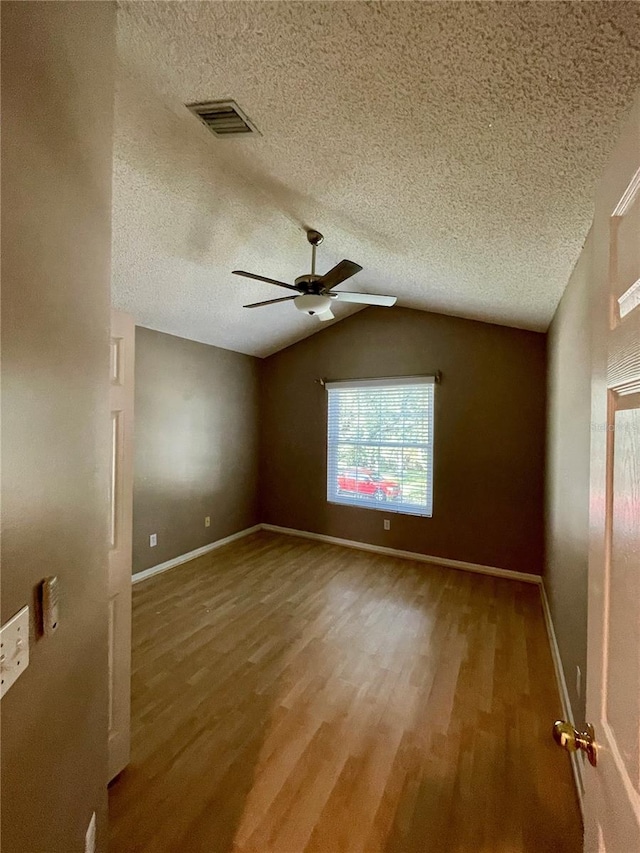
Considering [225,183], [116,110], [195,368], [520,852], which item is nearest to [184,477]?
[195,368]

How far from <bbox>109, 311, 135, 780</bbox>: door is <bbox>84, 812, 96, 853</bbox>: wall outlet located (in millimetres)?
505

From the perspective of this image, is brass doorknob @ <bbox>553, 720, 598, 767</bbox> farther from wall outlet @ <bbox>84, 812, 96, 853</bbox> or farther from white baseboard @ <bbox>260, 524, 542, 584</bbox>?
white baseboard @ <bbox>260, 524, 542, 584</bbox>

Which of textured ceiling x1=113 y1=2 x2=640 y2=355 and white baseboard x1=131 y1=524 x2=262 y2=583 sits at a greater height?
textured ceiling x1=113 y1=2 x2=640 y2=355

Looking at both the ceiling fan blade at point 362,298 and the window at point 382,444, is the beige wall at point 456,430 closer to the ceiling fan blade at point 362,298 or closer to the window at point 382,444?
A: the window at point 382,444

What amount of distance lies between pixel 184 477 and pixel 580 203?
396 cm

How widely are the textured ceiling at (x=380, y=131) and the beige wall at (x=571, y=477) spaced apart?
0.31 meters

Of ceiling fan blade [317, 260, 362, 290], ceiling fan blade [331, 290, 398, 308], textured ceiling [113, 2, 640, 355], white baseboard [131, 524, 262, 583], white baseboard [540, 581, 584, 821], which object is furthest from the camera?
white baseboard [131, 524, 262, 583]

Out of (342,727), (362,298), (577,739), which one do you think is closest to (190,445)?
(362,298)

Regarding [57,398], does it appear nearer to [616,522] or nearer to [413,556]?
[616,522]

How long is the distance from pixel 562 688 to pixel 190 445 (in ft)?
12.3

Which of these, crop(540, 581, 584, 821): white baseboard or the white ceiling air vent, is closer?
the white ceiling air vent

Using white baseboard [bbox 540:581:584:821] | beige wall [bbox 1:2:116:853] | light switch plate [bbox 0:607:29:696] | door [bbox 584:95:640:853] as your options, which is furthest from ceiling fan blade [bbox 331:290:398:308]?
white baseboard [bbox 540:581:584:821]

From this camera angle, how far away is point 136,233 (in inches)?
88.4

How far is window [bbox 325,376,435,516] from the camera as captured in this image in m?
4.11
